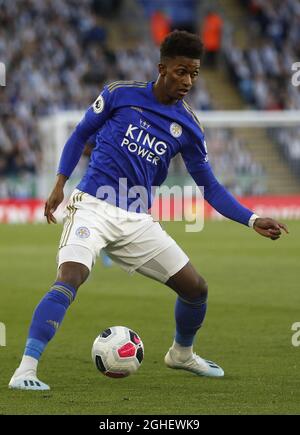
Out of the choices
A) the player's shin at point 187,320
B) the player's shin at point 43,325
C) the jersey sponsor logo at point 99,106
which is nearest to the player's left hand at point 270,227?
the player's shin at point 187,320

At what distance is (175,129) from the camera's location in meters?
7.61

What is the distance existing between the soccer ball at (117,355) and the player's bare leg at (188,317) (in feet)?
1.77

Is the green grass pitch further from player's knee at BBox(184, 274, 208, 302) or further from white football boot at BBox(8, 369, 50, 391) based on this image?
player's knee at BBox(184, 274, 208, 302)

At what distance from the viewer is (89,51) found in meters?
32.8

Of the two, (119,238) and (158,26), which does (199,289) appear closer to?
(119,238)

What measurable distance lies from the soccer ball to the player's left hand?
1.16 metres

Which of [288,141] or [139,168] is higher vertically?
[288,141]

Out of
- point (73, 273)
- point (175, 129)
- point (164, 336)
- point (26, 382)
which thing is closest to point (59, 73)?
point (164, 336)

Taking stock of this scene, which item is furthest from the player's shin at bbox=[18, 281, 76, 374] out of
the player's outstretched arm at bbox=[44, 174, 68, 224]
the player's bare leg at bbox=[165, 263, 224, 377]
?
the player's bare leg at bbox=[165, 263, 224, 377]

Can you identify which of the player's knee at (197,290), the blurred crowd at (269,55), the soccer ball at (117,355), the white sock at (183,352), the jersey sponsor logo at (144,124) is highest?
the blurred crowd at (269,55)

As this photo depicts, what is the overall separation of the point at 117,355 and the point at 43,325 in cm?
67

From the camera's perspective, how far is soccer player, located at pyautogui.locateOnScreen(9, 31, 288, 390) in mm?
7336

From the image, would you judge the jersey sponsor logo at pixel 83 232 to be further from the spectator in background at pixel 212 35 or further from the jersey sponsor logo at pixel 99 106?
the spectator in background at pixel 212 35

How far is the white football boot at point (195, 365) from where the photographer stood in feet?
25.9
